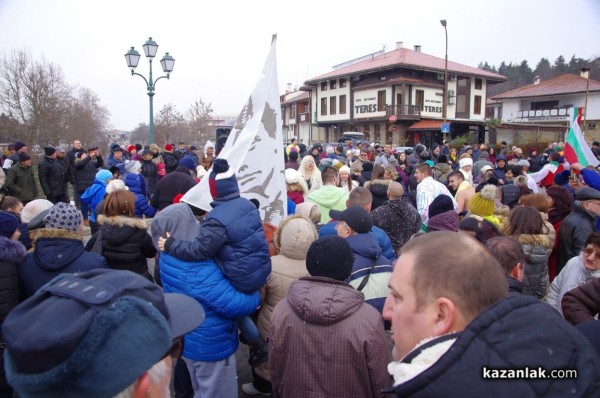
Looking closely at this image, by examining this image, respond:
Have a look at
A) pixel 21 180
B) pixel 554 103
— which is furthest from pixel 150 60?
pixel 554 103

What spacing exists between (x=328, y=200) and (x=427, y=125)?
1382 inches

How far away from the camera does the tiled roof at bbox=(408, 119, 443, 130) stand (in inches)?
1452

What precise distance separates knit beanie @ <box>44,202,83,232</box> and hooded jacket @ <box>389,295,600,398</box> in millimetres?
2570

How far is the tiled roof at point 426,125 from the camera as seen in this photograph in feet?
121

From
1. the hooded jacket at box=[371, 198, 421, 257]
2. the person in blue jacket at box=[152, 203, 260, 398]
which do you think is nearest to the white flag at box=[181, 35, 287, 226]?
the hooded jacket at box=[371, 198, 421, 257]

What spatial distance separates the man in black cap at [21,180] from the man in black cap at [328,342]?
826 centimetres

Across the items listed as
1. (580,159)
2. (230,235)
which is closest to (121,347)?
(230,235)

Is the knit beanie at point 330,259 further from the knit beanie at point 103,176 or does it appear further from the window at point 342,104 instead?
the window at point 342,104

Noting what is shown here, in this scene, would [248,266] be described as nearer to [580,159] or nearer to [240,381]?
[240,381]

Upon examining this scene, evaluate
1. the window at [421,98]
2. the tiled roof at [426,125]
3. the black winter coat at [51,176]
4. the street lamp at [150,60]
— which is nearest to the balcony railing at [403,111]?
the tiled roof at [426,125]

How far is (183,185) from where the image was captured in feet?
18.7

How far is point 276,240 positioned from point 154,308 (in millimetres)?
2170

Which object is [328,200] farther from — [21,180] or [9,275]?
[21,180]

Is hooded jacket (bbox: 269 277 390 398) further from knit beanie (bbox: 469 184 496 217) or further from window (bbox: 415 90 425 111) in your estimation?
window (bbox: 415 90 425 111)
